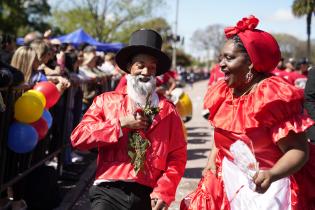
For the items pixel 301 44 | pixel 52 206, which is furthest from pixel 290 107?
pixel 301 44

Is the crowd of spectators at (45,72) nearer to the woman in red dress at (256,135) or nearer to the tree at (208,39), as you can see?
the woman in red dress at (256,135)

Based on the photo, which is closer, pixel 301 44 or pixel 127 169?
pixel 127 169

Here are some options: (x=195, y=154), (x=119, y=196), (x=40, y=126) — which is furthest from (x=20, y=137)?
(x=195, y=154)

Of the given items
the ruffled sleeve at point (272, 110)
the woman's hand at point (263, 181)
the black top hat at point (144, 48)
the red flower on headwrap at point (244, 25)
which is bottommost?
the woman's hand at point (263, 181)

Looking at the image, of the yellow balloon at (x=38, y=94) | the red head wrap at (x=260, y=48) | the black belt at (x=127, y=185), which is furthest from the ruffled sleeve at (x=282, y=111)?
the yellow balloon at (x=38, y=94)

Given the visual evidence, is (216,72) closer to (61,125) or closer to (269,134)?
(61,125)

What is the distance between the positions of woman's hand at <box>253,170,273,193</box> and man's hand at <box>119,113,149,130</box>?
2.71 feet

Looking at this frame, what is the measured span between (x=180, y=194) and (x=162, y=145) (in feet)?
11.7

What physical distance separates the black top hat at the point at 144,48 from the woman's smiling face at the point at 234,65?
1.85 ft

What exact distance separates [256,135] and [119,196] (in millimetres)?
904

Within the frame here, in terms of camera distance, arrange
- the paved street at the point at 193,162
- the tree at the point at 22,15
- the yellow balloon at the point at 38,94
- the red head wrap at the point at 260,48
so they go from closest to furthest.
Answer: the red head wrap at the point at 260,48 < the yellow balloon at the point at 38,94 < the paved street at the point at 193,162 < the tree at the point at 22,15

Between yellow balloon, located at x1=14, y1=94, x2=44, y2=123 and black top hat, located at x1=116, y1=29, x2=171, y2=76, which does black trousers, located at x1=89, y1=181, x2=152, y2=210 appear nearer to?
black top hat, located at x1=116, y1=29, x2=171, y2=76

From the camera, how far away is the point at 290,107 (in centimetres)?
259

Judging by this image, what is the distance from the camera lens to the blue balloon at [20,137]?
4766 millimetres
